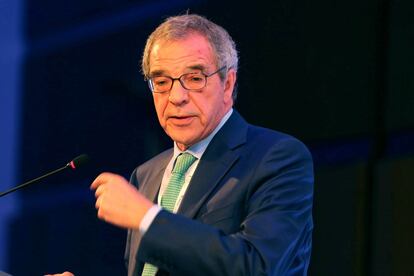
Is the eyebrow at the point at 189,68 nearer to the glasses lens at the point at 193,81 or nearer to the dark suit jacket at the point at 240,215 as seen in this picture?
the glasses lens at the point at 193,81

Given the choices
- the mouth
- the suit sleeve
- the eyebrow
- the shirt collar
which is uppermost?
the eyebrow

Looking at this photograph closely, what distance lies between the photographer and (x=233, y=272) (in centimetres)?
133

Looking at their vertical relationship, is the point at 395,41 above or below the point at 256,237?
above

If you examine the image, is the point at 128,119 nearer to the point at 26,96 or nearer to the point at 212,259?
the point at 26,96

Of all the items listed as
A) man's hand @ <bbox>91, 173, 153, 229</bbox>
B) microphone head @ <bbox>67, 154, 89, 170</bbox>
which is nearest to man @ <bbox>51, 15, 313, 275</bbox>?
man's hand @ <bbox>91, 173, 153, 229</bbox>

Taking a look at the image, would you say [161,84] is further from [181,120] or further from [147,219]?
[147,219]

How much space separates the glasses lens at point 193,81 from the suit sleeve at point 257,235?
0.71ft

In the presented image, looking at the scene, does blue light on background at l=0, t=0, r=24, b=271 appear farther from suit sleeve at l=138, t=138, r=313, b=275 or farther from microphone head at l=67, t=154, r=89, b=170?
suit sleeve at l=138, t=138, r=313, b=275

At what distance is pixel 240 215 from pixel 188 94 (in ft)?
0.94

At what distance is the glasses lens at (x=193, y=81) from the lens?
5.20ft

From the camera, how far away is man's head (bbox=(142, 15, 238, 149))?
1576mm

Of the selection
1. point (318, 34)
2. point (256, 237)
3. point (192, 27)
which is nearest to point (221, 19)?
point (318, 34)

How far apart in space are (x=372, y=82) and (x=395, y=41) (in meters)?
0.14

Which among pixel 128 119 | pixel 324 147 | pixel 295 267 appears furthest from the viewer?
pixel 128 119
